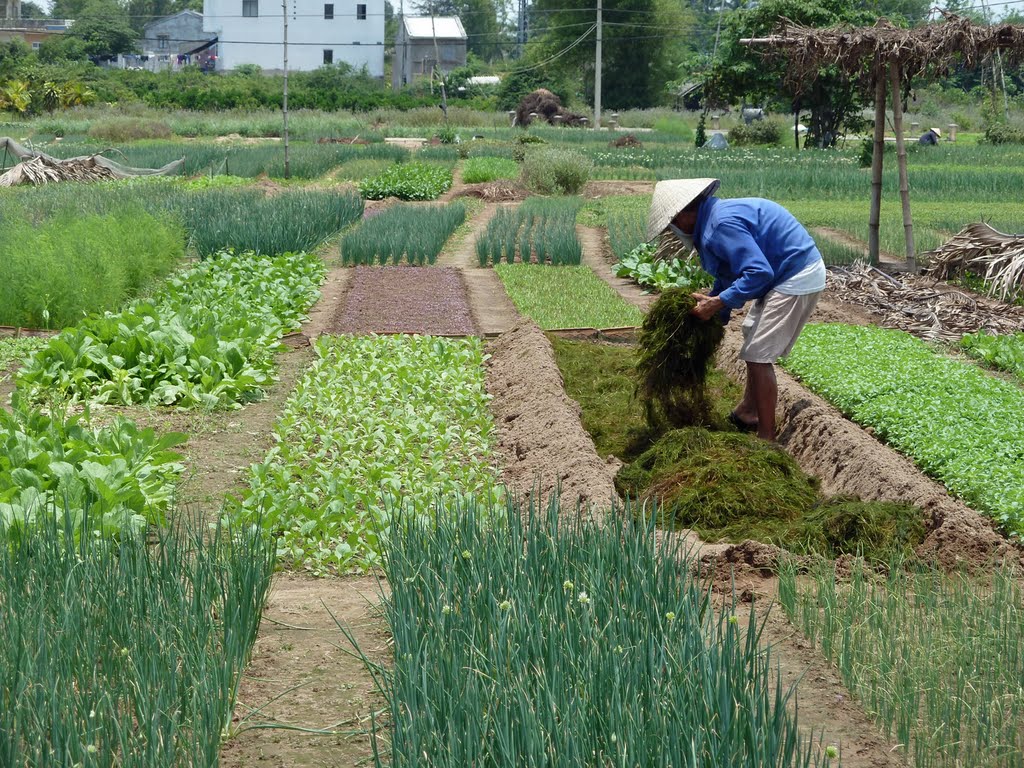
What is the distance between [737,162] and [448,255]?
14649mm

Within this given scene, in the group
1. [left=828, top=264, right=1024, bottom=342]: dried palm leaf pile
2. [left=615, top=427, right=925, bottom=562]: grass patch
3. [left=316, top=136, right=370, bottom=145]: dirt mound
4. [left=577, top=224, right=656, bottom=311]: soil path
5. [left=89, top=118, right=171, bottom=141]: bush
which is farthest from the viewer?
[left=89, top=118, right=171, bottom=141]: bush

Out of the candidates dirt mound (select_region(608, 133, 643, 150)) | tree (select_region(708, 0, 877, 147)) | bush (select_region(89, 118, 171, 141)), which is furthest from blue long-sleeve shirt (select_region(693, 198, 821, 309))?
bush (select_region(89, 118, 171, 141))

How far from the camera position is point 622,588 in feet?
11.9

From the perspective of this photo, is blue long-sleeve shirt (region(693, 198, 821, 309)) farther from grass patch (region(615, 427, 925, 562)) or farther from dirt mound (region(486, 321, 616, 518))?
dirt mound (region(486, 321, 616, 518))

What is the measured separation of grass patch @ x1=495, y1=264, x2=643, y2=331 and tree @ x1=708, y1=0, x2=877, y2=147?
25.4 m

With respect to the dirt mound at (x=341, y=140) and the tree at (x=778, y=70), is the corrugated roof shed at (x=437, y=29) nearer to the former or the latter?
the dirt mound at (x=341, y=140)

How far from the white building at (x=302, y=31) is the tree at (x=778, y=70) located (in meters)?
32.1

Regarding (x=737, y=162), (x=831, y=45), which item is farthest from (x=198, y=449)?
(x=737, y=162)

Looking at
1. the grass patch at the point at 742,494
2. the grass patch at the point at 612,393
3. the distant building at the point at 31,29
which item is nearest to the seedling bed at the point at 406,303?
the grass patch at the point at 612,393

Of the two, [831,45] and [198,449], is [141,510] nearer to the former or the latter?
[198,449]

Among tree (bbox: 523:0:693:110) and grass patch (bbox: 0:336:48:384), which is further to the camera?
tree (bbox: 523:0:693:110)

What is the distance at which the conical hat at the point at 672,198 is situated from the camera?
249 inches

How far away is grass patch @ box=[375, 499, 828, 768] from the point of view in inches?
104

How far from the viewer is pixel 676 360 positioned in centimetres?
668
